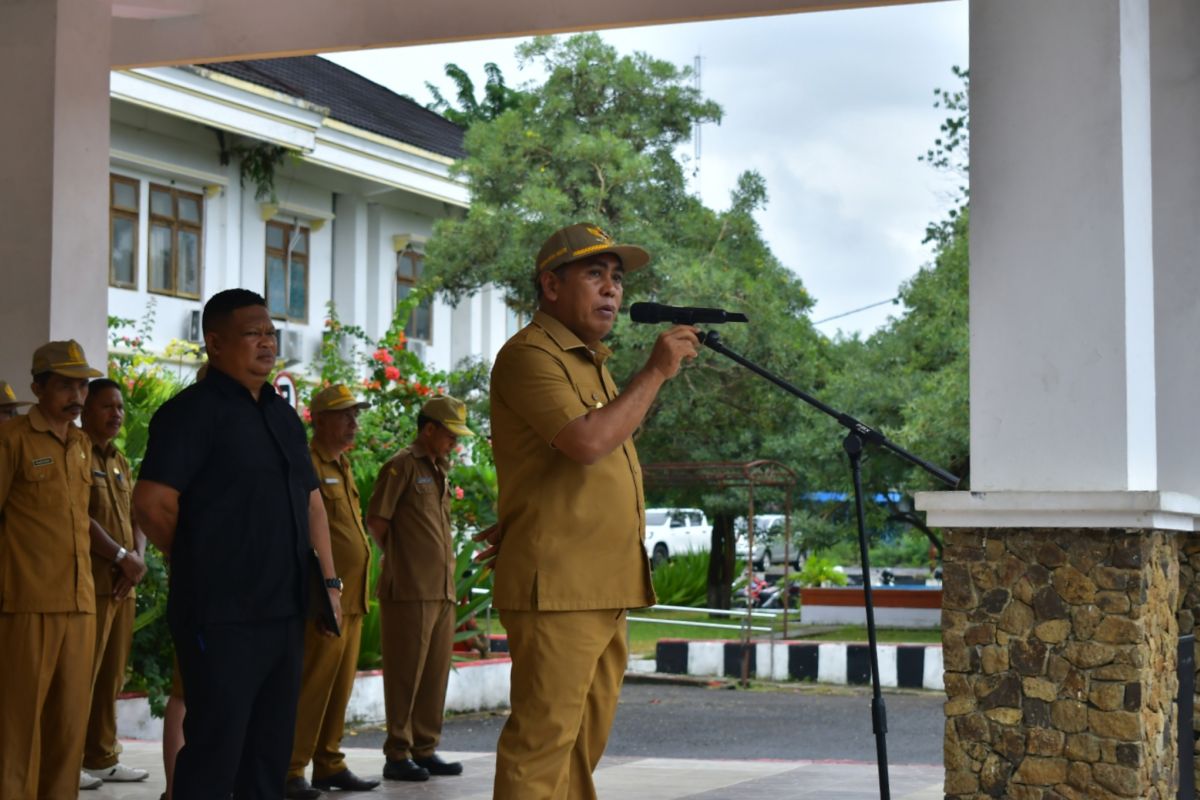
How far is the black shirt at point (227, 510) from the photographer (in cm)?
517

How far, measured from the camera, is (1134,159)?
5.93 m

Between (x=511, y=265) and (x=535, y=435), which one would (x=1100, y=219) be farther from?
(x=511, y=265)

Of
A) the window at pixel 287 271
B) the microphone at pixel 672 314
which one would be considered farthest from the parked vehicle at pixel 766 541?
the microphone at pixel 672 314

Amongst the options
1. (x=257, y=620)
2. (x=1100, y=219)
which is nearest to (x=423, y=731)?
(x=257, y=620)

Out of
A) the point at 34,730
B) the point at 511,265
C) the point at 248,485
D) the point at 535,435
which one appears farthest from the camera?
the point at 511,265

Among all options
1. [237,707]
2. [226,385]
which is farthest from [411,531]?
→ [237,707]

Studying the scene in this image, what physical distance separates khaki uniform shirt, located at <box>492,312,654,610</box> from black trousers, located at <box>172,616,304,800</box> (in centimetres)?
83

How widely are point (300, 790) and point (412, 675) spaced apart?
42.4 inches

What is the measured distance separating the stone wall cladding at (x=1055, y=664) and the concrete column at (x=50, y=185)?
15.3ft

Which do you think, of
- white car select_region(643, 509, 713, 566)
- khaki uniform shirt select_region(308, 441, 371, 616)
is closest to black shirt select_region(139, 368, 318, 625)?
khaki uniform shirt select_region(308, 441, 371, 616)

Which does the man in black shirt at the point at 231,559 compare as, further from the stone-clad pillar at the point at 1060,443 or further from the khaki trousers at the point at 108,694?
the khaki trousers at the point at 108,694

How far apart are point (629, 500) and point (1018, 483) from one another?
170cm

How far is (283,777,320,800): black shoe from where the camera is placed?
7.89 metres

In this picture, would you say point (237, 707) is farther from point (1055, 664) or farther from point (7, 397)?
point (7, 397)
